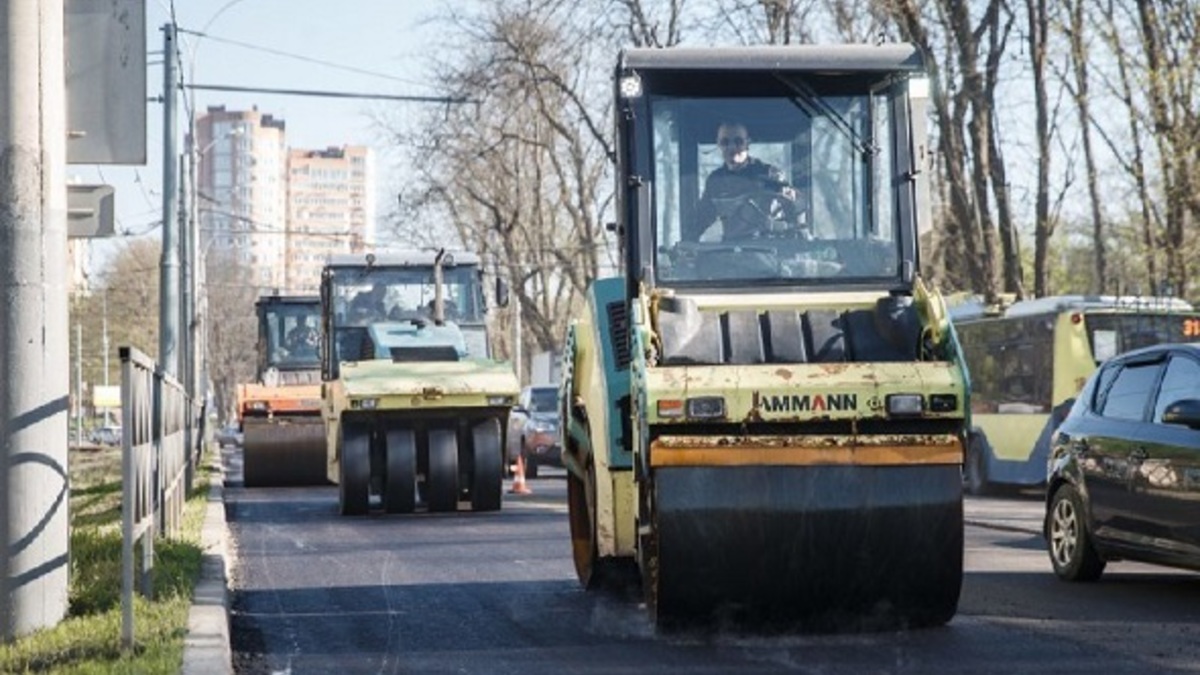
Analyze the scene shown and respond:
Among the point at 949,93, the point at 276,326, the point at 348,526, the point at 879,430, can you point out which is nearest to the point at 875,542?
the point at 879,430

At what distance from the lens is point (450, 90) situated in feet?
161

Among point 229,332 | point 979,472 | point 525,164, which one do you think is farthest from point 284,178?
point 979,472

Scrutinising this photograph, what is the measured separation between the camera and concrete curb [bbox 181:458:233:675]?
9.27 metres

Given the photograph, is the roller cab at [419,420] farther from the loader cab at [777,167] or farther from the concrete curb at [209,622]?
the loader cab at [777,167]

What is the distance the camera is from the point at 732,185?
1191 centimetres

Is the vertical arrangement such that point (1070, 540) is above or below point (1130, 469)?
below

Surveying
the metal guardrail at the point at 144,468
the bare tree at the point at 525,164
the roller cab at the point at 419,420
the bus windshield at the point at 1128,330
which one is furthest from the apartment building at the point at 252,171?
the metal guardrail at the point at 144,468

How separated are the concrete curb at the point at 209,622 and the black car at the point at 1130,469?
536 cm

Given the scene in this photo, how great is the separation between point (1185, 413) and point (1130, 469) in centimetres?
95

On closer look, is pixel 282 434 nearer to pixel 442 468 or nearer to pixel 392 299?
pixel 392 299

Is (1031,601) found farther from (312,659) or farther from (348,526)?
(348,526)

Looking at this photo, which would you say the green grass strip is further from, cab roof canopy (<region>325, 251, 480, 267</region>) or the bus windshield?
the bus windshield

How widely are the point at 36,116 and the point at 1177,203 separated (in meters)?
23.6

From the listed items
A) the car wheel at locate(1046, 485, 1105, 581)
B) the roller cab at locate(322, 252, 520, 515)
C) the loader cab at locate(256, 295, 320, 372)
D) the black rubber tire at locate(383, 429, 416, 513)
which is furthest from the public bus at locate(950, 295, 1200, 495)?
the car wheel at locate(1046, 485, 1105, 581)
